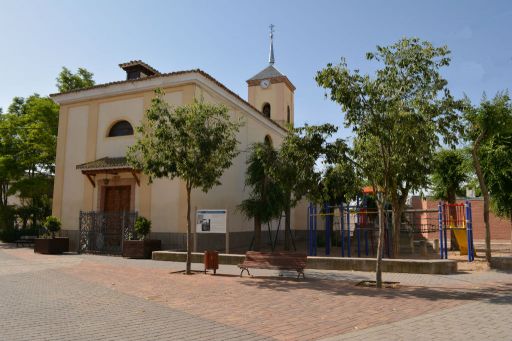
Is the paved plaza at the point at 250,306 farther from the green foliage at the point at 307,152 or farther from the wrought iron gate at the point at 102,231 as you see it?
the wrought iron gate at the point at 102,231

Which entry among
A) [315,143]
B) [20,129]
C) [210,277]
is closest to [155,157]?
[210,277]

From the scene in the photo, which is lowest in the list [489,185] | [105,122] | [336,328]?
[336,328]

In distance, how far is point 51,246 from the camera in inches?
746

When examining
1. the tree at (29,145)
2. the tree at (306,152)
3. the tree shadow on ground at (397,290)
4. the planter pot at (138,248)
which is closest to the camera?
the tree shadow on ground at (397,290)

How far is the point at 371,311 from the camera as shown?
7516mm

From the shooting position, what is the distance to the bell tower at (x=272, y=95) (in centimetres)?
3191

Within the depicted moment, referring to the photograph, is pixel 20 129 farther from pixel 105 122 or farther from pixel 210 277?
pixel 210 277

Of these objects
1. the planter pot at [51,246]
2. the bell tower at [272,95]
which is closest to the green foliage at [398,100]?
the planter pot at [51,246]

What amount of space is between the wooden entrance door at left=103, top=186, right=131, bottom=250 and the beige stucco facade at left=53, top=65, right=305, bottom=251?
31 cm

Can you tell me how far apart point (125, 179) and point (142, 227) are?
150 inches

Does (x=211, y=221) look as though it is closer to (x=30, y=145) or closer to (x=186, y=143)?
(x=186, y=143)

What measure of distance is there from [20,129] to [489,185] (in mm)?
26813

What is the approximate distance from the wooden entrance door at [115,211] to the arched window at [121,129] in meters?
2.72

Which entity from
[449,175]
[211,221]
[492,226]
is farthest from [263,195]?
[492,226]
